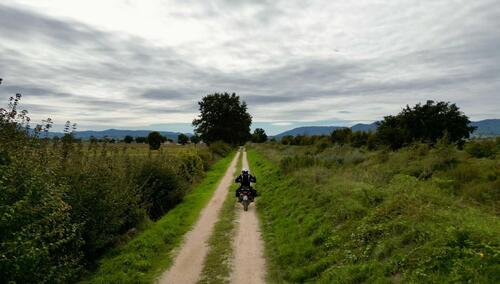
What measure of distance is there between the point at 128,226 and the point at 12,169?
7.10m

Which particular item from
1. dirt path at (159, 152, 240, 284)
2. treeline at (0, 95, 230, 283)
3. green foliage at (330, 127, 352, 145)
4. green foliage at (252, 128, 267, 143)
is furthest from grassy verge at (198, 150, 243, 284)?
green foliage at (252, 128, 267, 143)

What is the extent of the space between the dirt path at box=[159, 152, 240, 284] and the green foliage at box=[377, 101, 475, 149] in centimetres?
2172

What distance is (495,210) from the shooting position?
35.2 feet

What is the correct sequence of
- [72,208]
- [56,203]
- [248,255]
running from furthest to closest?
[248,255] < [72,208] < [56,203]

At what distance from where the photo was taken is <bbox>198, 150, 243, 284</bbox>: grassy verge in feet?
28.2

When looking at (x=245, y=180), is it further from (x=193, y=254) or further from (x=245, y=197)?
(x=193, y=254)

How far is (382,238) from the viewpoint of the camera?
330 inches

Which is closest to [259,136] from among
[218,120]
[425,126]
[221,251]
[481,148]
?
[218,120]

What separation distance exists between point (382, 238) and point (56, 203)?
21.0ft

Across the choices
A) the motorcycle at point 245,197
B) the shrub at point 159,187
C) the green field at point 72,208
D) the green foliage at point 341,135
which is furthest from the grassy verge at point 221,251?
the green foliage at point 341,135

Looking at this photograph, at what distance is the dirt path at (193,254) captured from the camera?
8625 millimetres

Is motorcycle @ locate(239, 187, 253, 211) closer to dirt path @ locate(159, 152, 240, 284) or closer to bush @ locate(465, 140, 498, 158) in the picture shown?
dirt path @ locate(159, 152, 240, 284)

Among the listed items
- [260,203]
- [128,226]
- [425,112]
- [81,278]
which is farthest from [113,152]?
[425,112]

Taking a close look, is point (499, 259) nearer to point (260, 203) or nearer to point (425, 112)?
point (260, 203)
